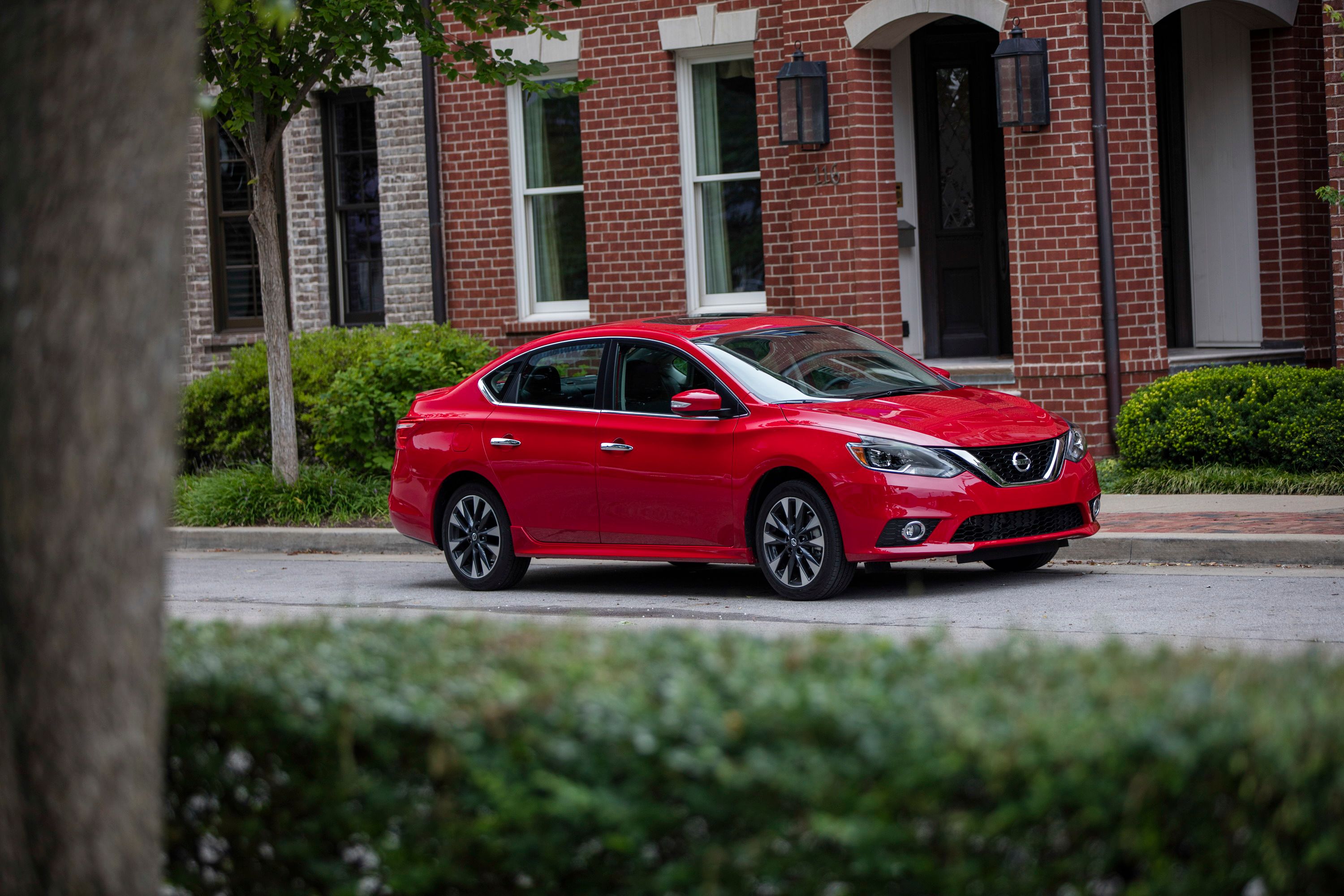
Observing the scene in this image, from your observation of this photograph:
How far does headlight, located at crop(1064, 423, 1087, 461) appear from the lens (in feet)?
31.8

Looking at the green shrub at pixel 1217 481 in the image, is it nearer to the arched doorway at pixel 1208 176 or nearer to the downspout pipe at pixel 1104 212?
the downspout pipe at pixel 1104 212

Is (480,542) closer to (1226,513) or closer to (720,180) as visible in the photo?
(1226,513)

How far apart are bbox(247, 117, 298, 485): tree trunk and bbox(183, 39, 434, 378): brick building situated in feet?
13.8

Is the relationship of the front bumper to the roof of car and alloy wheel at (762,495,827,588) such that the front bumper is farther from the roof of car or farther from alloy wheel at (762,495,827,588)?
the roof of car

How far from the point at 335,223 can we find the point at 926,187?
276 inches

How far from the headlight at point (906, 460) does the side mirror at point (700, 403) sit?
0.95 meters

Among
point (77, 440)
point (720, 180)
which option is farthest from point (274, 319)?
point (77, 440)

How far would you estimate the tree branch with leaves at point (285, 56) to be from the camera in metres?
12.8

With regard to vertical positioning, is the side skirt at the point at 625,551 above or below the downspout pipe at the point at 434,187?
below

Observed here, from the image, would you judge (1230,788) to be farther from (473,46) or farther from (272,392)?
(272,392)

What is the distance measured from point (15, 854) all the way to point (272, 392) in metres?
12.0

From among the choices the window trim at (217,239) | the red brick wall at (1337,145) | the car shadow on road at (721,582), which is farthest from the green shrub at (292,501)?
the red brick wall at (1337,145)

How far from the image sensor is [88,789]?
2826 millimetres

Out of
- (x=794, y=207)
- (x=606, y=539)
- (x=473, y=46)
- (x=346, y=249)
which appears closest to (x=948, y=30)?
(x=794, y=207)
